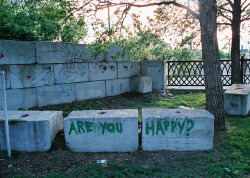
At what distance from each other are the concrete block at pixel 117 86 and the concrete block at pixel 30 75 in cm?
267

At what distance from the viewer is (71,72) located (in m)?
7.64

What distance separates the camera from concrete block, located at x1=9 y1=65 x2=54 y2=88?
626 cm

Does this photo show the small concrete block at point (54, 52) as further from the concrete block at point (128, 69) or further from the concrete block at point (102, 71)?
the concrete block at point (128, 69)

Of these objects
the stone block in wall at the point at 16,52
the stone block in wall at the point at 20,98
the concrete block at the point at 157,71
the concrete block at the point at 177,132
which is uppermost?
the stone block in wall at the point at 16,52

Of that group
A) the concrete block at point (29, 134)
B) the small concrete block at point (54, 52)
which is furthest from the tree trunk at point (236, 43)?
the concrete block at point (29, 134)

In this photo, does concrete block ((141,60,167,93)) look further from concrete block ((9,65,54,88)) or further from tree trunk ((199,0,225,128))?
concrete block ((9,65,54,88))

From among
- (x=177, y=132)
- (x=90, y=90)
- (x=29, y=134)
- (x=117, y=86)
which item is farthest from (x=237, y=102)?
(x=29, y=134)

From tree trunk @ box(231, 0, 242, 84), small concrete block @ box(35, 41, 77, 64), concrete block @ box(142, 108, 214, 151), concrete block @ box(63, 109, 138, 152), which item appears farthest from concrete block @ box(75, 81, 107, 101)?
tree trunk @ box(231, 0, 242, 84)

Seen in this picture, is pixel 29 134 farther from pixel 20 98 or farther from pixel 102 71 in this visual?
pixel 102 71

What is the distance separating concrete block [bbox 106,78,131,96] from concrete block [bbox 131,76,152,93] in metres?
0.30

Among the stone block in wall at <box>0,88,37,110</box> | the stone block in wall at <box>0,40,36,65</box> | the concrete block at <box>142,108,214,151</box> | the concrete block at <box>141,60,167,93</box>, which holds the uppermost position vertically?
the stone block in wall at <box>0,40,36,65</box>

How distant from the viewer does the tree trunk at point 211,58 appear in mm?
5016

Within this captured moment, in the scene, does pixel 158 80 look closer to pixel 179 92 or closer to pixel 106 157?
pixel 179 92

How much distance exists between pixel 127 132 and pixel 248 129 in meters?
3.25
